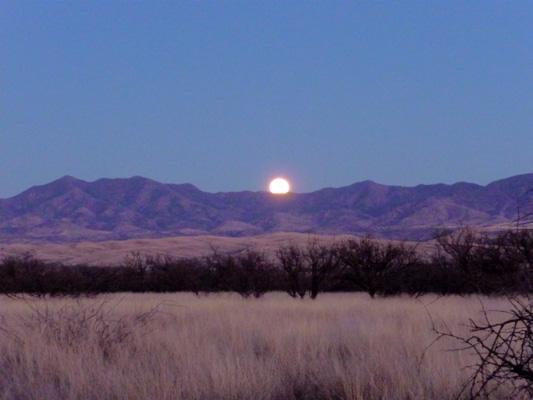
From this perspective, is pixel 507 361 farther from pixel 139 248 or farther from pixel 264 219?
pixel 264 219

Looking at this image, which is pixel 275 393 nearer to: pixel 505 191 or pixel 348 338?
pixel 348 338

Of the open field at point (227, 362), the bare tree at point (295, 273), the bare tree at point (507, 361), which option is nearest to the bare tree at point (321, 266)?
the bare tree at point (295, 273)

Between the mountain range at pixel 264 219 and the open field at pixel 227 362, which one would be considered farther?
the mountain range at pixel 264 219

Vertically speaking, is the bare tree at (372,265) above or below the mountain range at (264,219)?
below

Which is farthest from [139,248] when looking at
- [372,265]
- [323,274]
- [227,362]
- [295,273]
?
[227,362]

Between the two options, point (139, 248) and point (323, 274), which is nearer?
point (323, 274)

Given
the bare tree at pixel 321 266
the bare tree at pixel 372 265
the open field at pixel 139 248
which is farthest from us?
the open field at pixel 139 248

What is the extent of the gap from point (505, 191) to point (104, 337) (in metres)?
196

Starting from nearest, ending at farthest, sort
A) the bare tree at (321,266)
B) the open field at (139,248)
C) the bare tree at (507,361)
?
the bare tree at (507,361) < the bare tree at (321,266) < the open field at (139,248)

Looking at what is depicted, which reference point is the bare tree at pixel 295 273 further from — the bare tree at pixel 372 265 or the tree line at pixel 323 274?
the bare tree at pixel 372 265

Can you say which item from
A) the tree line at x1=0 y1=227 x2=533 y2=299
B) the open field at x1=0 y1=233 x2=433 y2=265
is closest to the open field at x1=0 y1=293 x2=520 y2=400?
the tree line at x1=0 y1=227 x2=533 y2=299

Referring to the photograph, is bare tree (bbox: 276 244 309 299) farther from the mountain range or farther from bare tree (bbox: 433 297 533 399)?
the mountain range

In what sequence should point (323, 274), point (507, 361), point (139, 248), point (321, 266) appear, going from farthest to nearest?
point (139, 248), point (321, 266), point (323, 274), point (507, 361)

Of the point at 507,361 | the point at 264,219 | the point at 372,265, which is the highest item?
the point at 264,219
